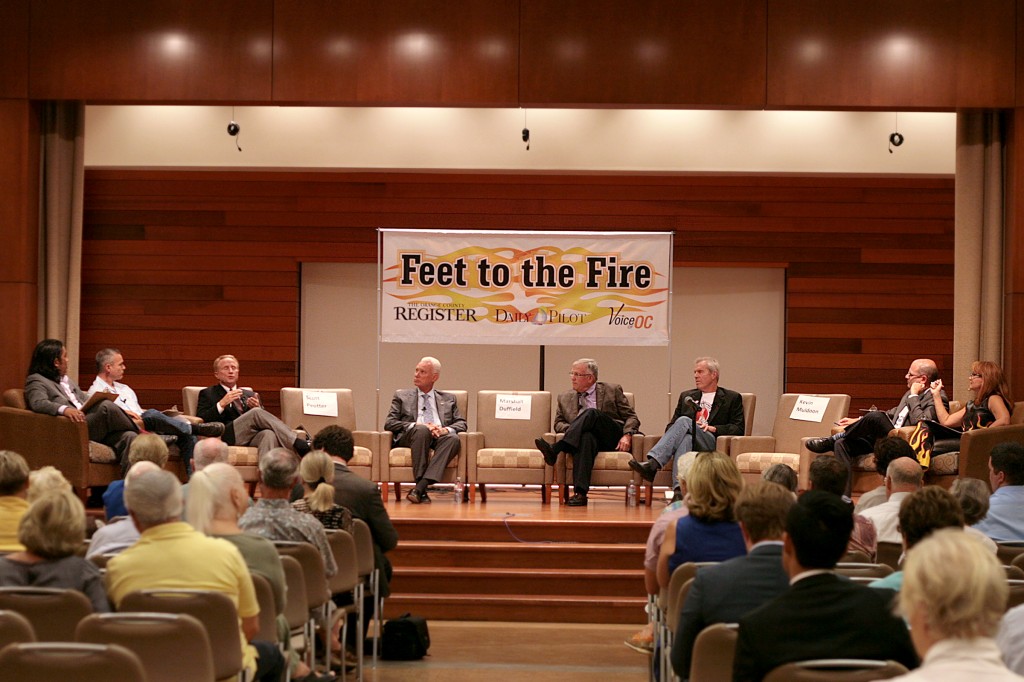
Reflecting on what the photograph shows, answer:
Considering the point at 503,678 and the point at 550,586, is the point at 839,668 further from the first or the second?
the point at 550,586

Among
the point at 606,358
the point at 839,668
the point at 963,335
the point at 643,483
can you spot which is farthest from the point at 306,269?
the point at 839,668

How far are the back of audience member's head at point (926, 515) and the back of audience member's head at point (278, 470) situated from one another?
7.71 feet

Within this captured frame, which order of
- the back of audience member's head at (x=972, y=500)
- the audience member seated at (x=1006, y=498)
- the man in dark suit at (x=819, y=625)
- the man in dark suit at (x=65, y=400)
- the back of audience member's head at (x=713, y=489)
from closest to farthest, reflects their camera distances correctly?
1. the man in dark suit at (x=819, y=625)
2. the back of audience member's head at (x=713, y=489)
3. the back of audience member's head at (x=972, y=500)
4. the audience member seated at (x=1006, y=498)
5. the man in dark suit at (x=65, y=400)

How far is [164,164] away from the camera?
1123 cm

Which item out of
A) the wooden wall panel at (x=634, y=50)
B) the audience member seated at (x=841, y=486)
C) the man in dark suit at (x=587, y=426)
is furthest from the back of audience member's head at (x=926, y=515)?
the wooden wall panel at (x=634, y=50)

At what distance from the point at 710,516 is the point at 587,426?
4289mm

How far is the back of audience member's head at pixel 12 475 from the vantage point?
4.23 metres

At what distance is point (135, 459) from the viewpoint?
514 cm

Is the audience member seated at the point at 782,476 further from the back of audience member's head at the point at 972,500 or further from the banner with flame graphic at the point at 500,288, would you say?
the banner with flame graphic at the point at 500,288

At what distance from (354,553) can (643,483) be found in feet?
13.5

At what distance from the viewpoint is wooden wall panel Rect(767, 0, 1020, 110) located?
28.4ft

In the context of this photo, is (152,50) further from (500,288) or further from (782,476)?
(782,476)

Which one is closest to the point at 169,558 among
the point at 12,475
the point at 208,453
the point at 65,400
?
the point at 12,475

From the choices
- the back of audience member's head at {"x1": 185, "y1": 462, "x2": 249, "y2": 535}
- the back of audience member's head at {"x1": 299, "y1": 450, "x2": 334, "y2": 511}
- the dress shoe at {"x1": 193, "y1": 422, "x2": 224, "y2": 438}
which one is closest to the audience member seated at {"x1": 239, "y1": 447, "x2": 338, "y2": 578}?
the back of audience member's head at {"x1": 299, "y1": 450, "x2": 334, "y2": 511}
